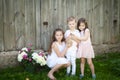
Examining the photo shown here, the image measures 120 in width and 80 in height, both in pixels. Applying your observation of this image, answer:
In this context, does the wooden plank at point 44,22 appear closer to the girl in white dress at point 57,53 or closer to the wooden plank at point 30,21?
the wooden plank at point 30,21

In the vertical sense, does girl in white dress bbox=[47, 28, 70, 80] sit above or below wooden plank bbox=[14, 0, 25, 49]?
below

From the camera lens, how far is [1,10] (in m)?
8.32

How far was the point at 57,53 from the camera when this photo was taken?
7.94 metres

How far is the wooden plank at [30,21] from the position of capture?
28.2 feet

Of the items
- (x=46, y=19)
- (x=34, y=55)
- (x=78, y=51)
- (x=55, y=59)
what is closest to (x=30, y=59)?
(x=34, y=55)

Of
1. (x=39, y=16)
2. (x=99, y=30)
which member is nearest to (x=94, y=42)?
(x=99, y=30)

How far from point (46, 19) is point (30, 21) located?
428mm

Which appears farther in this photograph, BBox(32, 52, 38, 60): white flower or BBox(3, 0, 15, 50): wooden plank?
BBox(3, 0, 15, 50): wooden plank

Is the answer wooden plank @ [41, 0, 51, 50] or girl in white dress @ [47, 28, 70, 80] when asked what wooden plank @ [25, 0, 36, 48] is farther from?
girl in white dress @ [47, 28, 70, 80]

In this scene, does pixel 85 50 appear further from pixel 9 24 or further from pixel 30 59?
pixel 9 24

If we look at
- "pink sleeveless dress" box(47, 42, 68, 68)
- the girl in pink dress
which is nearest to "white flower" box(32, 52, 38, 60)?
"pink sleeveless dress" box(47, 42, 68, 68)

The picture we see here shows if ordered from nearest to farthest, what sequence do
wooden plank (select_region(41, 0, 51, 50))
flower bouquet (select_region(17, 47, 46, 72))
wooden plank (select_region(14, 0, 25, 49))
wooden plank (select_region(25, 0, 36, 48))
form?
flower bouquet (select_region(17, 47, 46, 72)), wooden plank (select_region(14, 0, 25, 49)), wooden plank (select_region(25, 0, 36, 48)), wooden plank (select_region(41, 0, 51, 50))

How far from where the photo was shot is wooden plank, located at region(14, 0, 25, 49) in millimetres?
8484

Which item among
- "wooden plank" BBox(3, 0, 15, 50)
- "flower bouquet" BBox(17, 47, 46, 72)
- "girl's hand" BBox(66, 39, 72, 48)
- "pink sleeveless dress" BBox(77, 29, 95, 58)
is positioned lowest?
"flower bouquet" BBox(17, 47, 46, 72)
